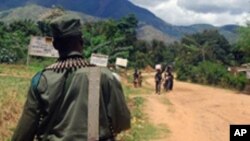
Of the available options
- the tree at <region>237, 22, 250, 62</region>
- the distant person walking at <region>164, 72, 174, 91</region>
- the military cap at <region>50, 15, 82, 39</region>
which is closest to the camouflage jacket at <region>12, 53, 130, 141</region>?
the military cap at <region>50, 15, 82, 39</region>

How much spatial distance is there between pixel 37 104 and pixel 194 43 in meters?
72.1

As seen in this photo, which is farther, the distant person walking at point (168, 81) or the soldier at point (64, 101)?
the distant person walking at point (168, 81)

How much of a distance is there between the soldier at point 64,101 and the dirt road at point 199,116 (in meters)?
10.2

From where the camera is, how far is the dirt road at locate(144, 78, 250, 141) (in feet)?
48.3

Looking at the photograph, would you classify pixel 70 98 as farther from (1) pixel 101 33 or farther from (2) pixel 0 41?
(1) pixel 101 33

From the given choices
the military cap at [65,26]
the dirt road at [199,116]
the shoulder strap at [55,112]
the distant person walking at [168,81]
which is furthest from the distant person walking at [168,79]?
the shoulder strap at [55,112]

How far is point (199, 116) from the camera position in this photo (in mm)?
18969

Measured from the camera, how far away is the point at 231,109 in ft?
70.9

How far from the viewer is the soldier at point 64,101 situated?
342cm

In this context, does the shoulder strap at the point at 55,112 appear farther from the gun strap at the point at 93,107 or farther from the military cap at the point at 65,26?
the military cap at the point at 65,26

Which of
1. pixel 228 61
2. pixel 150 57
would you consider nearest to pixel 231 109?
pixel 228 61

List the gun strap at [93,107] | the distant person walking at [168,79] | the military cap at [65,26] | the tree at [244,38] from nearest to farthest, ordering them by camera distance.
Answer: the gun strap at [93,107] < the military cap at [65,26] < the distant person walking at [168,79] < the tree at [244,38]

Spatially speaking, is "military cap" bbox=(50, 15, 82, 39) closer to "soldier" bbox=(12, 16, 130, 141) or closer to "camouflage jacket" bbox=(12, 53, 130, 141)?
"soldier" bbox=(12, 16, 130, 141)

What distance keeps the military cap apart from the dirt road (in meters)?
10.3
